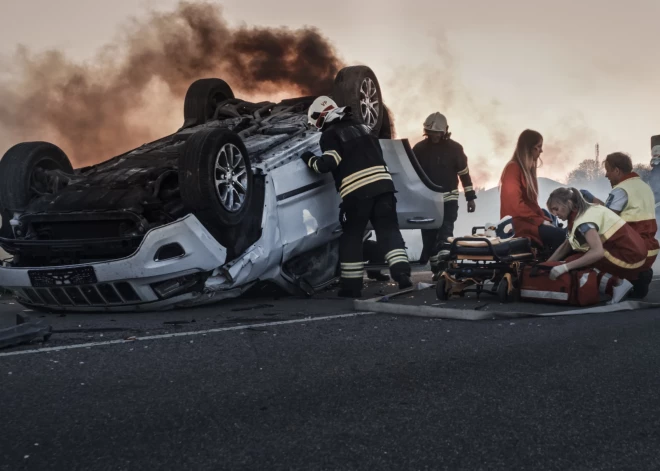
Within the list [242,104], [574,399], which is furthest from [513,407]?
[242,104]

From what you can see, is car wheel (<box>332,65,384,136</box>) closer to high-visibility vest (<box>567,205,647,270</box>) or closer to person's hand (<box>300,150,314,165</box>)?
person's hand (<box>300,150,314,165</box>)

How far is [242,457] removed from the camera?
211 cm

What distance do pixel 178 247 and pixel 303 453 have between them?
3.12 meters

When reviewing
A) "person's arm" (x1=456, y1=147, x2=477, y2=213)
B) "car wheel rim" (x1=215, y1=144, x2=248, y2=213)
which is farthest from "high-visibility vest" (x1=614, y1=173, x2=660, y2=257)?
"car wheel rim" (x1=215, y1=144, x2=248, y2=213)

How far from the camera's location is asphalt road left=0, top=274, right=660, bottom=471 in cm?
214

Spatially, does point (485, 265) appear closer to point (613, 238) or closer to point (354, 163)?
point (613, 238)

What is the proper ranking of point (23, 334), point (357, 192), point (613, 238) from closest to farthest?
point (23, 334) → point (613, 238) → point (357, 192)

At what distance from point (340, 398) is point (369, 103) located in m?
4.97

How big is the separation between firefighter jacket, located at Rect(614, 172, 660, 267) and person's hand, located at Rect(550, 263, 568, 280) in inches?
38.9

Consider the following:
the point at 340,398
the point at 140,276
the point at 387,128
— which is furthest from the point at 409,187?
the point at 340,398

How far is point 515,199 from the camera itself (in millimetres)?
6539

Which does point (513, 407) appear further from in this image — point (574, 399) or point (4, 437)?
point (4, 437)

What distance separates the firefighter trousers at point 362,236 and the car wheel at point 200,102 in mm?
2042

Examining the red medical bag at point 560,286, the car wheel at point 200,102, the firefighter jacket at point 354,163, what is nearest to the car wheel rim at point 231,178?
the firefighter jacket at point 354,163
